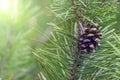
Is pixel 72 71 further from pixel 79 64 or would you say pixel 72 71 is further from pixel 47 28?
pixel 47 28

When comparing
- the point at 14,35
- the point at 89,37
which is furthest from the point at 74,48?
the point at 14,35

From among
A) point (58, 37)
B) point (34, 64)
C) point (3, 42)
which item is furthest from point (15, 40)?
point (58, 37)

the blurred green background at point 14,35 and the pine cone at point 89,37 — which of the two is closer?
the pine cone at point 89,37

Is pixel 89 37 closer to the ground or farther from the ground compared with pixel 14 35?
closer to the ground

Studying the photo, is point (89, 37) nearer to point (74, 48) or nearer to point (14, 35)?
point (74, 48)

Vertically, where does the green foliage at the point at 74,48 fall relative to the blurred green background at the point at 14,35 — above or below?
below

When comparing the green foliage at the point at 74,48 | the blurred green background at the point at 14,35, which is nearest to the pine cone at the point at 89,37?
the green foliage at the point at 74,48

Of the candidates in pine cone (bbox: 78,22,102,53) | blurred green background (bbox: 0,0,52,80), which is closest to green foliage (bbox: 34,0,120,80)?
pine cone (bbox: 78,22,102,53)

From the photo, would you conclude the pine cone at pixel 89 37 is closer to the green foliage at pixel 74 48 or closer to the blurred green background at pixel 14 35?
the green foliage at pixel 74 48
